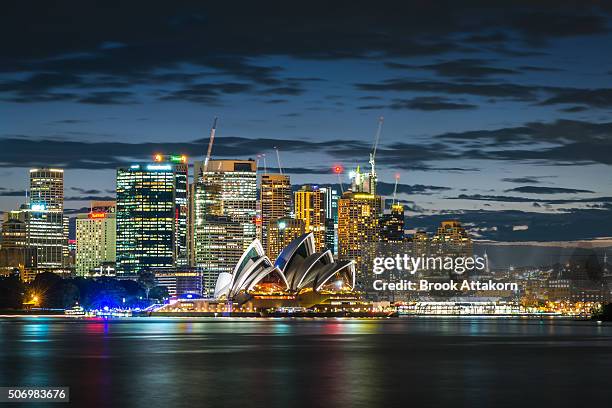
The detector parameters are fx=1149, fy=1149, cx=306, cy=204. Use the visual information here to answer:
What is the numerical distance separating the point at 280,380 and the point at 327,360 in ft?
60.8

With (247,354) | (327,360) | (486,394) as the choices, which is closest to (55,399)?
(486,394)

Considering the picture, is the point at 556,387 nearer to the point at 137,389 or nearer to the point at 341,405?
the point at 341,405

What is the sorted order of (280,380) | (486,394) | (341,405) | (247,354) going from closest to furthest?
1. (341,405)
2. (486,394)
3. (280,380)
4. (247,354)

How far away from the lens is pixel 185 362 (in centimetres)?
7644

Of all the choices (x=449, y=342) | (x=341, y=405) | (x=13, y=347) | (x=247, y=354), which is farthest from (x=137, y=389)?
(x=449, y=342)

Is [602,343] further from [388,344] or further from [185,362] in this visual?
[185,362]

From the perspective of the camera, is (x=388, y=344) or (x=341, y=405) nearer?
(x=341, y=405)

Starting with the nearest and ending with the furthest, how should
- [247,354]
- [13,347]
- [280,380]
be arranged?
[280,380], [247,354], [13,347]

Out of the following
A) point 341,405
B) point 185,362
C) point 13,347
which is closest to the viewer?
point 341,405

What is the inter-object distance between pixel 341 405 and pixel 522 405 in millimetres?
7678

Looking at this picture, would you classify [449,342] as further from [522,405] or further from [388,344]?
[522,405]

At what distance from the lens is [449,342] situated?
114 m

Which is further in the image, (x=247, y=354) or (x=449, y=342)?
(x=449, y=342)

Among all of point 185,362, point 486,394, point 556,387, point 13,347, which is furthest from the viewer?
point 13,347
